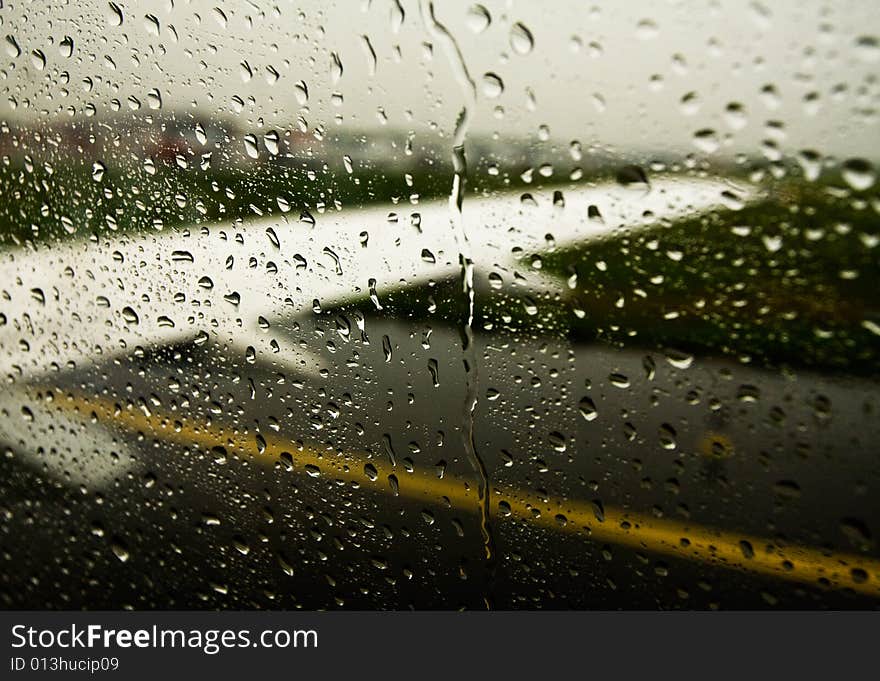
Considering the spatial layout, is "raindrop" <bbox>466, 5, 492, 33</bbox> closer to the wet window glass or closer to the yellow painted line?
the wet window glass

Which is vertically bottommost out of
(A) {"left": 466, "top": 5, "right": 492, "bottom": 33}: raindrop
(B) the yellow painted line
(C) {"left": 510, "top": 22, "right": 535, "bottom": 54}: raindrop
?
(B) the yellow painted line

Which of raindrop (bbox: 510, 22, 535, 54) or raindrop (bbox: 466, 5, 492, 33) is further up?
raindrop (bbox: 466, 5, 492, 33)

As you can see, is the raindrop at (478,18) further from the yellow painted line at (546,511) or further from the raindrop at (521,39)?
the yellow painted line at (546,511)

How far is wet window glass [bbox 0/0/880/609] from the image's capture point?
0.73 metres

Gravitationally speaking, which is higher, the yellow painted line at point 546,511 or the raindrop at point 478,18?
the raindrop at point 478,18

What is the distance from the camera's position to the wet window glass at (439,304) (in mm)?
726

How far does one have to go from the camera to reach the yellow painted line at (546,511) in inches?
29.9

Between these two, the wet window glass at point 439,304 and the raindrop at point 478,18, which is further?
the raindrop at point 478,18

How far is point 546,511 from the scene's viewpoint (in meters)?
0.96

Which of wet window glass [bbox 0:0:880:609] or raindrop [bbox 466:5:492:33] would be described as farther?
raindrop [bbox 466:5:492:33]

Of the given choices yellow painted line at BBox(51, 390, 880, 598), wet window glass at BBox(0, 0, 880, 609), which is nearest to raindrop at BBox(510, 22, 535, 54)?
wet window glass at BBox(0, 0, 880, 609)

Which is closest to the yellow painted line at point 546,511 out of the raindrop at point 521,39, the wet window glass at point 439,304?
the wet window glass at point 439,304

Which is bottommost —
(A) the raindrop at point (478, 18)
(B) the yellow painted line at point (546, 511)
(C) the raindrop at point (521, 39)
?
(B) the yellow painted line at point (546, 511)

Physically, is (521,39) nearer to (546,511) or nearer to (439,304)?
(439,304)
